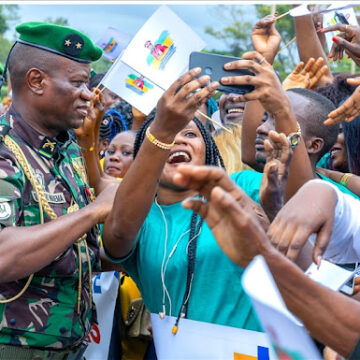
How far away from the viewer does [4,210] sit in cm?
243

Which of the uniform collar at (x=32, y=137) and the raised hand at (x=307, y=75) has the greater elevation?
the raised hand at (x=307, y=75)

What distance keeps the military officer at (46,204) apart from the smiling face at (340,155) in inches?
57.3

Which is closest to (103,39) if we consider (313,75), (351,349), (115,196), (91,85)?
(91,85)

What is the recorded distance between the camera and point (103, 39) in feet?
20.1

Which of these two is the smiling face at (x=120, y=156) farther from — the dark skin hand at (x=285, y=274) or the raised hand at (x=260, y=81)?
the dark skin hand at (x=285, y=274)

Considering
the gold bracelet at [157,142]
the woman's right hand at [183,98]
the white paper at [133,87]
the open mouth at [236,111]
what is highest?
the woman's right hand at [183,98]

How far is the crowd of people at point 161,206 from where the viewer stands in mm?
1808

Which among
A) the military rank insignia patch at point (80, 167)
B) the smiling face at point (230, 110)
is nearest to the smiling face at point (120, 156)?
the smiling face at point (230, 110)

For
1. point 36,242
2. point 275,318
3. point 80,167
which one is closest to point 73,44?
point 80,167

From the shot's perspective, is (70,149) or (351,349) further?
(70,149)

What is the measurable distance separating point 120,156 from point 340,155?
1679 millimetres

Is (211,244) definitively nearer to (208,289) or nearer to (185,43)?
(208,289)

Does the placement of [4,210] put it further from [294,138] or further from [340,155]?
[340,155]

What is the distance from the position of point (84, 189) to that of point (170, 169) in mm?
455
